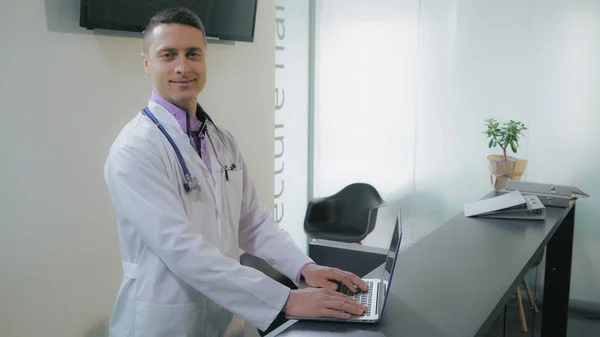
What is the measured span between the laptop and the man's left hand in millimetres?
18

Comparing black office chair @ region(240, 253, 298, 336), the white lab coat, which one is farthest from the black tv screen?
black office chair @ region(240, 253, 298, 336)

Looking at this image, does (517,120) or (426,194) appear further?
(426,194)

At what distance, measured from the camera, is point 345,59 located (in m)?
4.89

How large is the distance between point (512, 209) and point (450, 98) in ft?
5.88

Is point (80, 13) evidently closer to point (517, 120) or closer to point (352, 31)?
point (352, 31)

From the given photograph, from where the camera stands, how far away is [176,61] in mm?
1773

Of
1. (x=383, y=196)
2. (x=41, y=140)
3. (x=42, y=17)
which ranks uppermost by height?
(x=42, y=17)

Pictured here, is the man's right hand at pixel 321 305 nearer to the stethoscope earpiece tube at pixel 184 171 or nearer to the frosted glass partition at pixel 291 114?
the stethoscope earpiece tube at pixel 184 171

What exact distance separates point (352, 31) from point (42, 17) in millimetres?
2850

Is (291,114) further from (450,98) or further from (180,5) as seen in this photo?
(180,5)

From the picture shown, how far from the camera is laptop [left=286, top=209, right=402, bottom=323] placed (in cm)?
154

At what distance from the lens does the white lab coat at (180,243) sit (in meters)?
1.58

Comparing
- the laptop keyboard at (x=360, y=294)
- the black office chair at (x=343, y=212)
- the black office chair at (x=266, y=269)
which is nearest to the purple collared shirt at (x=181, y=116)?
the laptop keyboard at (x=360, y=294)

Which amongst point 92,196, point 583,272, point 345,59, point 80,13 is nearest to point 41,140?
point 92,196
